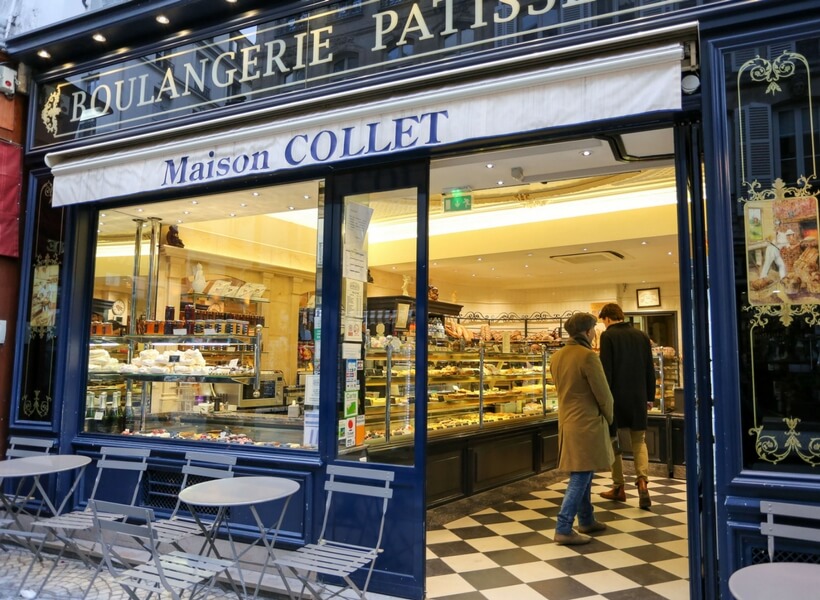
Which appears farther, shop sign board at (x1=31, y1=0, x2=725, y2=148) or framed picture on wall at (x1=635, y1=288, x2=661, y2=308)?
framed picture on wall at (x1=635, y1=288, x2=661, y2=308)

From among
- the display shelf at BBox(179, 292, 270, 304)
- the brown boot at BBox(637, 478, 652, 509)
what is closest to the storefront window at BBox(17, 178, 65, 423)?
the display shelf at BBox(179, 292, 270, 304)

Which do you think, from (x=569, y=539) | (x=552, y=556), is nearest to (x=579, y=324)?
(x=569, y=539)

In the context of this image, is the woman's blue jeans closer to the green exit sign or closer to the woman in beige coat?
the woman in beige coat

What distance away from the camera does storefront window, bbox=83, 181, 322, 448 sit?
15.1 ft

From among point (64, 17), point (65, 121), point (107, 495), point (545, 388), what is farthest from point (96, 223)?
point (545, 388)

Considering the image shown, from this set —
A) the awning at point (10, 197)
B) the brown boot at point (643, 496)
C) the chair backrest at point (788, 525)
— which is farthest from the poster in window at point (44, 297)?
the brown boot at point (643, 496)

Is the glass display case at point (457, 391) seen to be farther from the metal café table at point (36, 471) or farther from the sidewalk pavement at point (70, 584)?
the metal café table at point (36, 471)

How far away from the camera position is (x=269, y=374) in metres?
5.05

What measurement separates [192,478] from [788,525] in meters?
3.74

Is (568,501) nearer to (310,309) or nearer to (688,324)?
(688,324)

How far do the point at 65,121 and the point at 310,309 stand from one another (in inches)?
118

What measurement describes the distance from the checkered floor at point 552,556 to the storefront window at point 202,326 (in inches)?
54.3

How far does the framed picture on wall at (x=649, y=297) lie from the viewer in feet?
37.0

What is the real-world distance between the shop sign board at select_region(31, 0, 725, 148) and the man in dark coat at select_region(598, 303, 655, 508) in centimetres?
327
